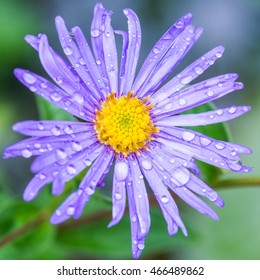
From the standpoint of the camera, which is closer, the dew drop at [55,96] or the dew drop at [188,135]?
the dew drop at [55,96]

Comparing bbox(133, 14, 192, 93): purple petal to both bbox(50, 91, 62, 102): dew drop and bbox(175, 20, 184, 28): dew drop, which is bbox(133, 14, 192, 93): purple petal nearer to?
bbox(175, 20, 184, 28): dew drop

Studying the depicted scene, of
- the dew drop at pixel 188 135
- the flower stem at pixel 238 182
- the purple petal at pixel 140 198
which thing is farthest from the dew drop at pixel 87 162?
the flower stem at pixel 238 182

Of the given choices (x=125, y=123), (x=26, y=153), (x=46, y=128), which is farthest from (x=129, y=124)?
(x=26, y=153)

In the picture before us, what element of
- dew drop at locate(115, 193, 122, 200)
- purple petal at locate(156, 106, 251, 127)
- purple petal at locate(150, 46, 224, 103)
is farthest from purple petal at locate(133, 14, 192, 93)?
dew drop at locate(115, 193, 122, 200)

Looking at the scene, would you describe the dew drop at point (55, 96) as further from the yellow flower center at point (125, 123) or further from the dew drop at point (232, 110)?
the dew drop at point (232, 110)

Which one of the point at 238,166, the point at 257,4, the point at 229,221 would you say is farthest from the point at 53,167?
the point at 257,4

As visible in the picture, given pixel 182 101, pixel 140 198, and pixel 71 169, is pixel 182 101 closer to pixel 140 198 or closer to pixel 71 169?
pixel 140 198
